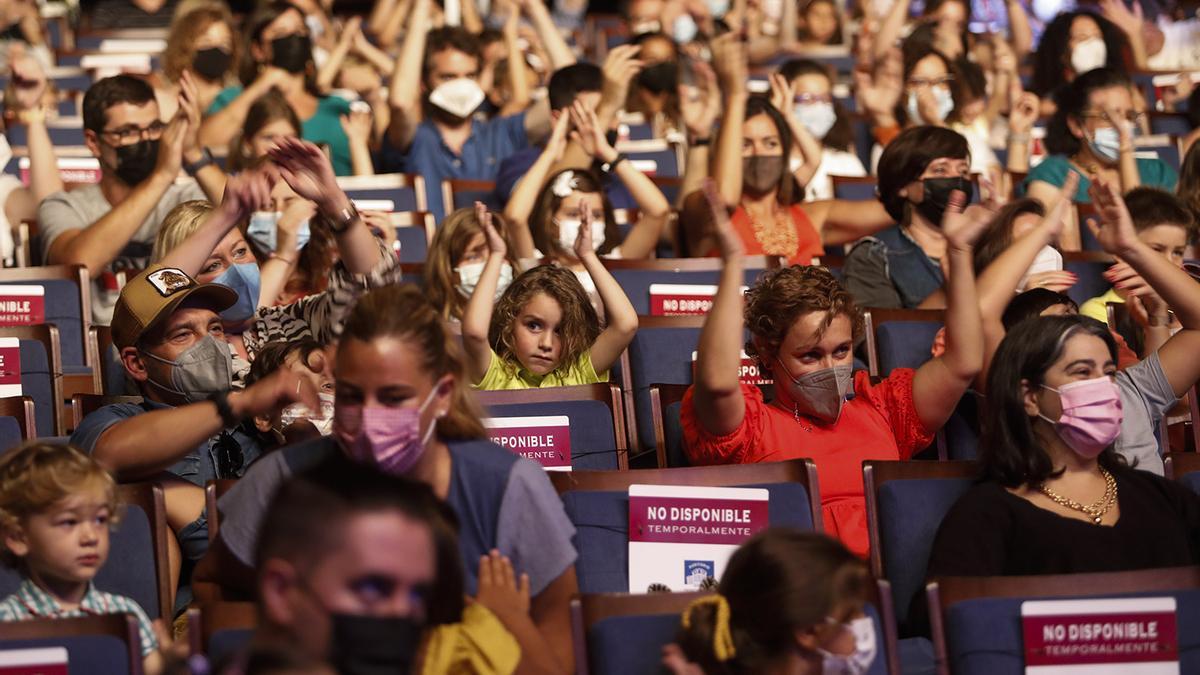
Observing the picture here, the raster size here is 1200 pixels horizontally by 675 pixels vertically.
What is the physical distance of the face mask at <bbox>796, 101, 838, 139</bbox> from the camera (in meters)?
7.30

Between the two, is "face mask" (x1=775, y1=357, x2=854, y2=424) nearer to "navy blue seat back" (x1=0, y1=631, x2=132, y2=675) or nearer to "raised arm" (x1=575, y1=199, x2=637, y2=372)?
"raised arm" (x1=575, y1=199, x2=637, y2=372)

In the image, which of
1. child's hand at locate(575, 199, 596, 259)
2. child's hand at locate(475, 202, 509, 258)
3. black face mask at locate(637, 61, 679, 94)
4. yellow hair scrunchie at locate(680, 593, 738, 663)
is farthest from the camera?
black face mask at locate(637, 61, 679, 94)

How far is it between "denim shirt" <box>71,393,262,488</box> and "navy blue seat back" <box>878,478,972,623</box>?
4.63 feet

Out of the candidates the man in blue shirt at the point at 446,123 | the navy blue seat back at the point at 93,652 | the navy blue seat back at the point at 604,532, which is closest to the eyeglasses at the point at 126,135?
the man in blue shirt at the point at 446,123

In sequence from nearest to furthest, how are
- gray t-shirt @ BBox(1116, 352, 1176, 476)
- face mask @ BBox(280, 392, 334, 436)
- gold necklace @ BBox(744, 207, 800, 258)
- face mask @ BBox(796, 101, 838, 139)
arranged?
1. face mask @ BBox(280, 392, 334, 436)
2. gray t-shirt @ BBox(1116, 352, 1176, 476)
3. gold necklace @ BBox(744, 207, 800, 258)
4. face mask @ BBox(796, 101, 838, 139)

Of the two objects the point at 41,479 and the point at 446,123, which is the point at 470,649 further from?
the point at 446,123

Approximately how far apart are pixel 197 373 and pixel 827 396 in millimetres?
1423

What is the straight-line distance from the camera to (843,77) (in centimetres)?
965

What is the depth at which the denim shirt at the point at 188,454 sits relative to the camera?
10.9 feet

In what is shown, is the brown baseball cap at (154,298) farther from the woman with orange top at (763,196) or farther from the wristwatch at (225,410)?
the woman with orange top at (763,196)

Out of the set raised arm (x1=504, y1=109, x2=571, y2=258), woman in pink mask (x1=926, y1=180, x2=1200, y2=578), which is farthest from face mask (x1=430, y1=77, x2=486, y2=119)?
woman in pink mask (x1=926, y1=180, x2=1200, y2=578)

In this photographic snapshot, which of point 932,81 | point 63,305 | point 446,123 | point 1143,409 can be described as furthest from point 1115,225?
point 932,81

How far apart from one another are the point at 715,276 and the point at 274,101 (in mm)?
1937

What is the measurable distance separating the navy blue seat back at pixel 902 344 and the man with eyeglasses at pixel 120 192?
217cm
